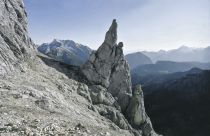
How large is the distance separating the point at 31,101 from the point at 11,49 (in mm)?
19623

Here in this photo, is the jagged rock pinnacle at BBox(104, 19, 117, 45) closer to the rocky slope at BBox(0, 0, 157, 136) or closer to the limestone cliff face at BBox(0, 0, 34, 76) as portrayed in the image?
the rocky slope at BBox(0, 0, 157, 136)

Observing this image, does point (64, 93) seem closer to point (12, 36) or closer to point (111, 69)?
point (12, 36)

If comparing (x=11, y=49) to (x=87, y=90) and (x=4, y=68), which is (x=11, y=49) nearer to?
(x=4, y=68)

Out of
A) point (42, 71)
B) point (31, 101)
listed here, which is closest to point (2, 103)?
point (31, 101)

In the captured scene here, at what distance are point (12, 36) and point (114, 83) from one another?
34444 mm

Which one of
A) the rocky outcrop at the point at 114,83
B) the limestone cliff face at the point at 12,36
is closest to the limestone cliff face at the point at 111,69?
the rocky outcrop at the point at 114,83

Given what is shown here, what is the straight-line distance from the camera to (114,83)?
8156cm

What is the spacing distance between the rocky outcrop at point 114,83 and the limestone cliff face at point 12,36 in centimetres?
1850

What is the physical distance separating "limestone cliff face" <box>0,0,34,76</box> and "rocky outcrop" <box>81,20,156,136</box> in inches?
728

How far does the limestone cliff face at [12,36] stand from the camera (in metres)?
48.5

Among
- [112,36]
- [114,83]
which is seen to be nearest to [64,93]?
[114,83]

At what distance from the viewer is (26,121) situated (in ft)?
88.6

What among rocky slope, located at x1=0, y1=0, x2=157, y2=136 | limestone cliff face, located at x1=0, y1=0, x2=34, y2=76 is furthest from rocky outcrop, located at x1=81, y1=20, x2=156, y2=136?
limestone cliff face, located at x1=0, y1=0, x2=34, y2=76

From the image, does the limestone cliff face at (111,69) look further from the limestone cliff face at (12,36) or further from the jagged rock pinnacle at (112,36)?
the limestone cliff face at (12,36)
